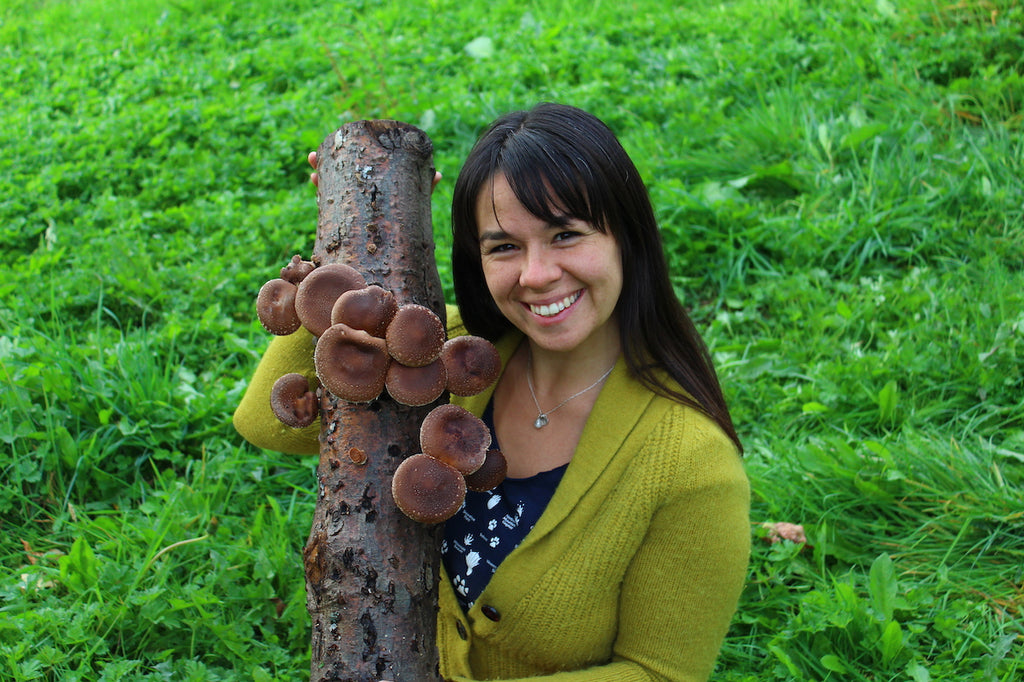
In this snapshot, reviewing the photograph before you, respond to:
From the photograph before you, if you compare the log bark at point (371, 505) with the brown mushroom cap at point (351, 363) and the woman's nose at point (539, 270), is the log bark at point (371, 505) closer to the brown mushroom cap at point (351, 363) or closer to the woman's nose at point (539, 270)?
the brown mushroom cap at point (351, 363)

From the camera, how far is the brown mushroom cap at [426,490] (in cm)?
193

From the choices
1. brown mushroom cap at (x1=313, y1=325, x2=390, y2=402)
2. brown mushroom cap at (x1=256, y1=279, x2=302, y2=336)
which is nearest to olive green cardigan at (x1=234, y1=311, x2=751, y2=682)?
brown mushroom cap at (x1=313, y1=325, x2=390, y2=402)

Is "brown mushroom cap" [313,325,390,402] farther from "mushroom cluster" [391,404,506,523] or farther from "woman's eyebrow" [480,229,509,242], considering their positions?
"woman's eyebrow" [480,229,509,242]

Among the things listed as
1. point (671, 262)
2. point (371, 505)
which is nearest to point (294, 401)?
point (371, 505)

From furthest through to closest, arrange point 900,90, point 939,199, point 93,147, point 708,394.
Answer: point 93,147 < point 900,90 < point 939,199 < point 708,394

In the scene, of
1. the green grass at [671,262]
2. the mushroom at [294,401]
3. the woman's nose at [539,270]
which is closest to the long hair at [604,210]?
the woman's nose at [539,270]

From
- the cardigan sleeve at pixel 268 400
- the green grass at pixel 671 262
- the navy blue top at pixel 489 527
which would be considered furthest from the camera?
the green grass at pixel 671 262

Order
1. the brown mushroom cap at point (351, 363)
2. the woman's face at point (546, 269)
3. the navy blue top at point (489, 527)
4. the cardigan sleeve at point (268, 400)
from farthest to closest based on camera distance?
the cardigan sleeve at point (268, 400) → the navy blue top at point (489, 527) → the woman's face at point (546, 269) → the brown mushroom cap at point (351, 363)

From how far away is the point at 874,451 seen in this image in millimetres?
3395

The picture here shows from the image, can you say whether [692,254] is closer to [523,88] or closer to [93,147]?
[523,88]

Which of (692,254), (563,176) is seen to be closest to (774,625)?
(563,176)

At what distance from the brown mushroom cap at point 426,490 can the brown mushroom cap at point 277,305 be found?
0.54 meters

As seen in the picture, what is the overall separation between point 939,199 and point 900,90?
4.00 ft

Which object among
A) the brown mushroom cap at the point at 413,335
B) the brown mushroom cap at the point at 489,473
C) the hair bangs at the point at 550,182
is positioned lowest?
the brown mushroom cap at the point at 489,473
